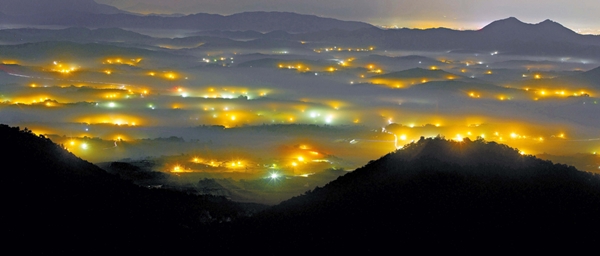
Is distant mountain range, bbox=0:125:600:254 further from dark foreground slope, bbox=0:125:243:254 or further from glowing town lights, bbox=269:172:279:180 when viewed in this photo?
glowing town lights, bbox=269:172:279:180

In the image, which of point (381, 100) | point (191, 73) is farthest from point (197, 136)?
point (191, 73)

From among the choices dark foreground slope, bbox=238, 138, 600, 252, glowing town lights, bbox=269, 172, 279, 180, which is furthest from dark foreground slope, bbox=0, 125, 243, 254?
glowing town lights, bbox=269, 172, 279, 180

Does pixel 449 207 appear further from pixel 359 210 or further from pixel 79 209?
pixel 79 209

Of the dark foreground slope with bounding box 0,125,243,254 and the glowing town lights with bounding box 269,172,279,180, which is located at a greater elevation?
the glowing town lights with bounding box 269,172,279,180

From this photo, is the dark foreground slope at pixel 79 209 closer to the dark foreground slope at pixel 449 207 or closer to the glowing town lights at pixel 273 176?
the dark foreground slope at pixel 449 207

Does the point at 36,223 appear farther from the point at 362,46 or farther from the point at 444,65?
the point at 362,46

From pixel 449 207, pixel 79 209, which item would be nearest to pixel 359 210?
pixel 449 207

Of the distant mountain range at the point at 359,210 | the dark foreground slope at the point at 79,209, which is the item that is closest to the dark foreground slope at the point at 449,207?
the distant mountain range at the point at 359,210
